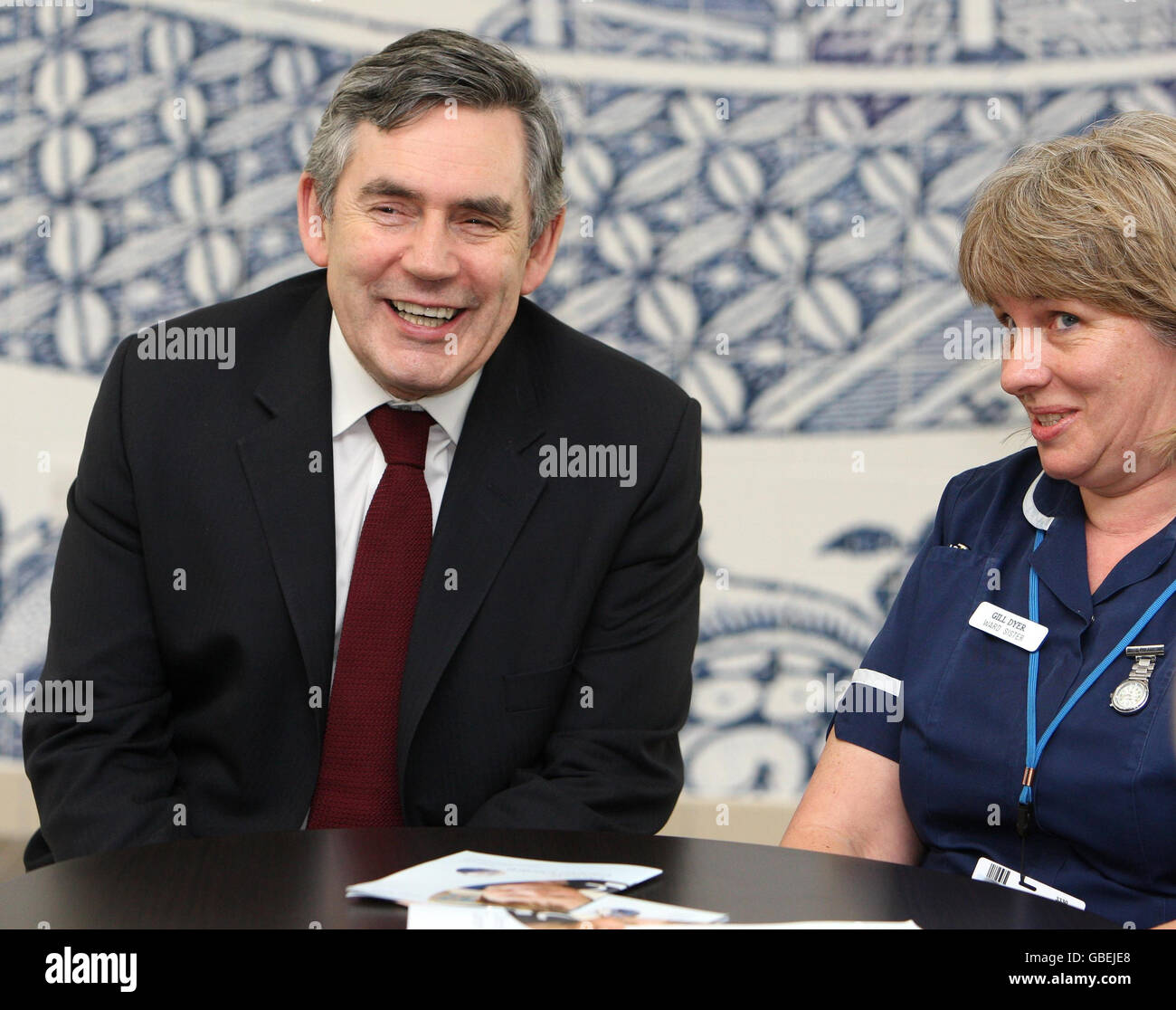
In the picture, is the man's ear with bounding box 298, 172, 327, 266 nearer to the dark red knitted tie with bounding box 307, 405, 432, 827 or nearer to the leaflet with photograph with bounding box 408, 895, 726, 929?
the dark red knitted tie with bounding box 307, 405, 432, 827

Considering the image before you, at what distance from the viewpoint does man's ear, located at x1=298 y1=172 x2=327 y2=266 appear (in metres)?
1.97

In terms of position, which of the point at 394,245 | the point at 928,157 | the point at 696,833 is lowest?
the point at 696,833

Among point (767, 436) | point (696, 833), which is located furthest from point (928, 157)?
point (696, 833)

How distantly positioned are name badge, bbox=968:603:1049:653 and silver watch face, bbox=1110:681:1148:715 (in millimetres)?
114

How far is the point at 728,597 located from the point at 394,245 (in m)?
2.05

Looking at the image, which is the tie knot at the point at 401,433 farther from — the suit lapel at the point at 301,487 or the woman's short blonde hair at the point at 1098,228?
the woman's short blonde hair at the point at 1098,228

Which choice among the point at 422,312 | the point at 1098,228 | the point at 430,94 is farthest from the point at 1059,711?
the point at 430,94

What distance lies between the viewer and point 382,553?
184 centimetres

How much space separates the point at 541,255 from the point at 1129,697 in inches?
40.1

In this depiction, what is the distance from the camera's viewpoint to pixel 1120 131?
165cm

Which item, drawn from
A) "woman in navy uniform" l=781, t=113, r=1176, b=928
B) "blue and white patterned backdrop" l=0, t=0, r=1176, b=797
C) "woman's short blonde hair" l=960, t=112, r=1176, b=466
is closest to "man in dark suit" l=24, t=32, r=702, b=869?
"woman in navy uniform" l=781, t=113, r=1176, b=928

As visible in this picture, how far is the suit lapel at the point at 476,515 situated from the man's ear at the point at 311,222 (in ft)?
0.93

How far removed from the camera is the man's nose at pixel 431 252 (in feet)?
5.95

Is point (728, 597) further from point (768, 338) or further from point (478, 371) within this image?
point (478, 371)
